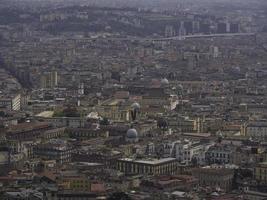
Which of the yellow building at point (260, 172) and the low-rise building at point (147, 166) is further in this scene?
the low-rise building at point (147, 166)

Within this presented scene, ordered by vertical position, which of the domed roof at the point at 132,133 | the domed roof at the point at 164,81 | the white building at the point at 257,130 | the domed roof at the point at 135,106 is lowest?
the domed roof at the point at 164,81

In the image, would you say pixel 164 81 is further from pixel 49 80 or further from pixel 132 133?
pixel 132 133

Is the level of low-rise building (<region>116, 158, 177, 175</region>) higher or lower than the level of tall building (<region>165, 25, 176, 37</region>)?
higher

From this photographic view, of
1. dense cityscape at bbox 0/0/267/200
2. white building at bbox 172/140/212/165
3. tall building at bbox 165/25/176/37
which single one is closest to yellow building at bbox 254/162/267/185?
dense cityscape at bbox 0/0/267/200

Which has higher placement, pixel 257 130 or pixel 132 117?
pixel 257 130

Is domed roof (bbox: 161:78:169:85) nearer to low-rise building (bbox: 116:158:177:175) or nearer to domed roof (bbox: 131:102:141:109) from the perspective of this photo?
domed roof (bbox: 131:102:141:109)

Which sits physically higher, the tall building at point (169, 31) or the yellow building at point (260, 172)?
the yellow building at point (260, 172)

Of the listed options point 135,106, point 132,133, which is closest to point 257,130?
point 132,133

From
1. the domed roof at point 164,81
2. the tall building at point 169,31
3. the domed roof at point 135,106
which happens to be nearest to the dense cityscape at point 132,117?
the domed roof at point 135,106

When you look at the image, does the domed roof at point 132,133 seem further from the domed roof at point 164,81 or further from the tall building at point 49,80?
the tall building at point 49,80
